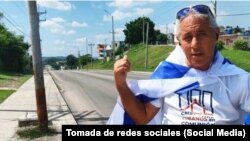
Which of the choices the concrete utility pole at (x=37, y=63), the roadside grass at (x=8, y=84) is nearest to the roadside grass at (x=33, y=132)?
the concrete utility pole at (x=37, y=63)

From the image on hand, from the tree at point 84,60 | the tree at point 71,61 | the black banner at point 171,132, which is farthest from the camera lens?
the tree at point 71,61

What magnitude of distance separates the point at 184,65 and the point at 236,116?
1.32 ft

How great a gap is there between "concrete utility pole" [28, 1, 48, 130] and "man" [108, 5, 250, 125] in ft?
24.8

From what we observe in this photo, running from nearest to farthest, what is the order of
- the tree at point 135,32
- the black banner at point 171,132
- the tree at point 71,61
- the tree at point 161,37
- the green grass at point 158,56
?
the black banner at point 171,132 < the green grass at point 158,56 < the tree at point 135,32 < the tree at point 161,37 < the tree at point 71,61

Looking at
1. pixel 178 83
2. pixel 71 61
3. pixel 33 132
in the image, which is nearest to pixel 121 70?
pixel 178 83

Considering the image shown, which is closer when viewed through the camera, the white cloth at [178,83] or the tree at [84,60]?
the white cloth at [178,83]

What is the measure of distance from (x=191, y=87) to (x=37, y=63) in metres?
8.01

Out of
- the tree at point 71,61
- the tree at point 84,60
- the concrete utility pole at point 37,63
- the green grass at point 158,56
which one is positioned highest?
the concrete utility pole at point 37,63

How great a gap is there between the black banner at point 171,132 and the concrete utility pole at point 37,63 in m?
7.73

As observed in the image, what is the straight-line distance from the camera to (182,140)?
2.52m

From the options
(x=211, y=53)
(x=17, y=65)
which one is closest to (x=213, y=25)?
(x=211, y=53)

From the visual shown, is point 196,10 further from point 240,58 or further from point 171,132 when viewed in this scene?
point 240,58

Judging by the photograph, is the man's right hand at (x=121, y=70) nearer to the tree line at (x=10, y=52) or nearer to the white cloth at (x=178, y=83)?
the white cloth at (x=178, y=83)

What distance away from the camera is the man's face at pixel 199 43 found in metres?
2.67
